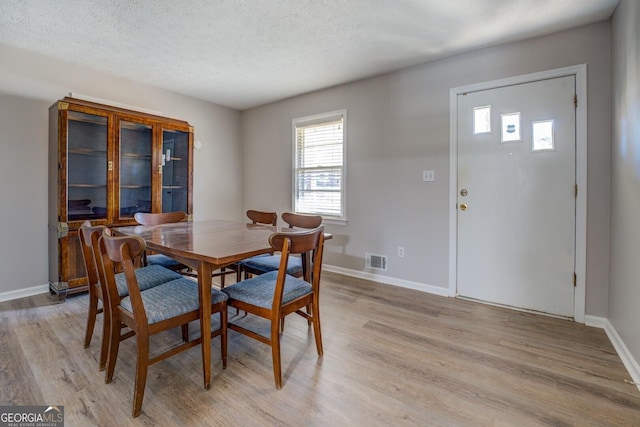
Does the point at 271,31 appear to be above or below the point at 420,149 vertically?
above

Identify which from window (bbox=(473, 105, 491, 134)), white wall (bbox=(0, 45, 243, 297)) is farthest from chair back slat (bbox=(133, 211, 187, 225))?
window (bbox=(473, 105, 491, 134))

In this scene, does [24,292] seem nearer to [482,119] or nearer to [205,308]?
[205,308]

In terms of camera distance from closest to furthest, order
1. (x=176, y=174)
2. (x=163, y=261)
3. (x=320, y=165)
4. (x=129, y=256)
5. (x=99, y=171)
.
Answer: (x=129, y=256) < (x=163, y=261) < (x=99, y=171) < (x=176, y=174) < (x=320, y=165)

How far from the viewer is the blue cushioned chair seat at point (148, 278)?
5.89 feet

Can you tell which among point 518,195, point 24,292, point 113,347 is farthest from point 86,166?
point 518,195

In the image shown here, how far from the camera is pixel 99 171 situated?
3045 millimetres

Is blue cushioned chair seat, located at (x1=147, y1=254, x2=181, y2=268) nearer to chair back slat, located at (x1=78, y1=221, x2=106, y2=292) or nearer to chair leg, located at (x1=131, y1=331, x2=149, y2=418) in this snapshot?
chair back slat, located at (x1=78, y1=221, x2=106, y2=292)

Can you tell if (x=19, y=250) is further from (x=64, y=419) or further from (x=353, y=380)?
(x=353, y=380)

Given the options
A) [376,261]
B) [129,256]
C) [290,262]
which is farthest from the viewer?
[376,261]

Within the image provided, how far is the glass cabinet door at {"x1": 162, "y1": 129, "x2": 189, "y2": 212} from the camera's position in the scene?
11.8 feet

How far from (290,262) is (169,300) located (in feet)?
3.05

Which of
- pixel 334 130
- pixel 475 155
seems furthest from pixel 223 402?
pixel 334 130

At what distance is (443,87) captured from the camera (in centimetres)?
299

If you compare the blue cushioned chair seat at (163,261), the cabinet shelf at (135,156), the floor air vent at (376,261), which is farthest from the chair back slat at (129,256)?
the floor air vent at (376,261)
